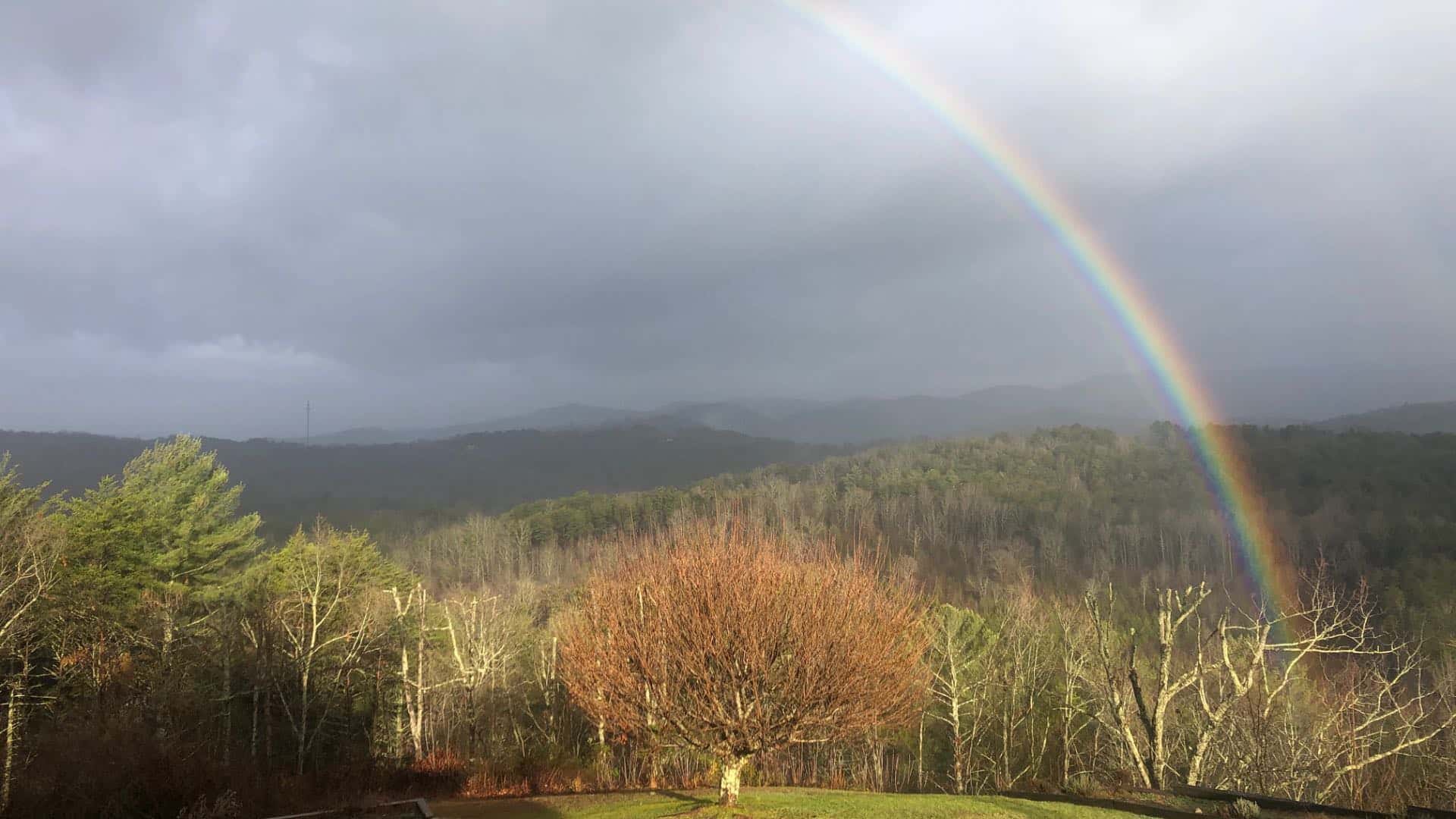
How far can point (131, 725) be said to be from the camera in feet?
58.3

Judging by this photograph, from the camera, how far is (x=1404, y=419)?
566 feet

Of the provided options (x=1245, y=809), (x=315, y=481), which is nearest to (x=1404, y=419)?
(x=1245, y=809)

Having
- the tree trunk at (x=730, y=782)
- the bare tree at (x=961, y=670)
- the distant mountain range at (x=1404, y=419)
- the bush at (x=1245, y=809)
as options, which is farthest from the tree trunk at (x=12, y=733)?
the distant mountain range at (x=1404, y=419)

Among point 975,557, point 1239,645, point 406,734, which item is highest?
point 1239,645

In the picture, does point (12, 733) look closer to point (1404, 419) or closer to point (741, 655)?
point (741, 655)

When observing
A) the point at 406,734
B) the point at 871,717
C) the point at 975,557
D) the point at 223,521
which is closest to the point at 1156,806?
the point at 871,717

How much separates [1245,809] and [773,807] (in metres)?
7.79

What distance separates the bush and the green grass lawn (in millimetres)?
Answer: 1782

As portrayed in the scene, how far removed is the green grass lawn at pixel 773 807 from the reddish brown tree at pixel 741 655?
3.47 ft

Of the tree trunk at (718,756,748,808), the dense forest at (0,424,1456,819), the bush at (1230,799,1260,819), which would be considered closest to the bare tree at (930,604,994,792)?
the dense forest at (0,424,1456,819)

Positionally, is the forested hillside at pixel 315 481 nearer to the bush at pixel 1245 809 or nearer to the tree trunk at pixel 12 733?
the tree trunk at pixel 12 733

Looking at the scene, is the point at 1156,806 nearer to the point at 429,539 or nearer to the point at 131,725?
the point at 131,725

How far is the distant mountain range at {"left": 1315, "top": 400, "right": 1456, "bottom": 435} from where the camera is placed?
149900mm

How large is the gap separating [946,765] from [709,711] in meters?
28.8
